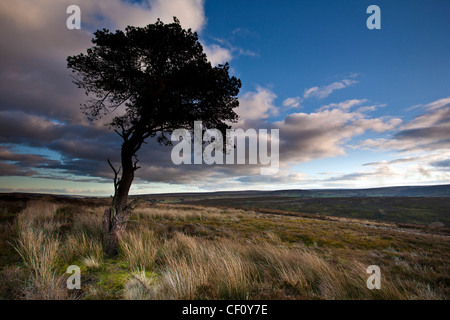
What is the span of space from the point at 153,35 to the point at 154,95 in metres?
2.27

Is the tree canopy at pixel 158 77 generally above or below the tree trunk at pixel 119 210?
above

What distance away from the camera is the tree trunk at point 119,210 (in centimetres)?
577

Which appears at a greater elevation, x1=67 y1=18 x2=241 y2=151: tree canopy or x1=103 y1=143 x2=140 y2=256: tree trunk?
x1=67 y1=18 x2=241 y2=151: tree canopy

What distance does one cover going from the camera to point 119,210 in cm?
612

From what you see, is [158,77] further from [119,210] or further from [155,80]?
[119,210]

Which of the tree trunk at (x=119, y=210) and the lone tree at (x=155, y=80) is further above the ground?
the lone tree at (x=155, y=80)

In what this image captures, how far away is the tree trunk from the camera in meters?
5.77

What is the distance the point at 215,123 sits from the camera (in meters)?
8.48

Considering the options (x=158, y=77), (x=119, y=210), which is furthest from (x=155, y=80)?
(x=119, y=210)
